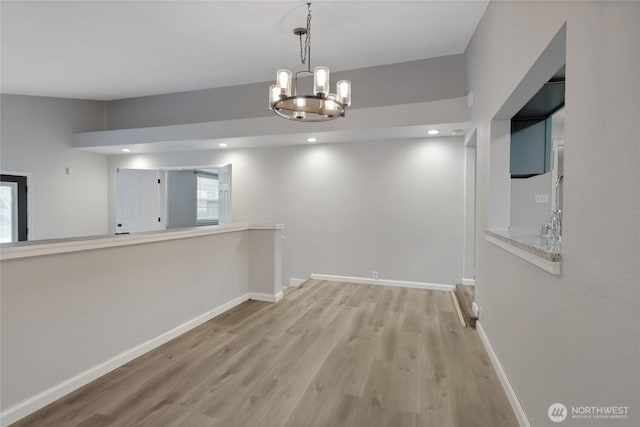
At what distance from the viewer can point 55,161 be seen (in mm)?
5566

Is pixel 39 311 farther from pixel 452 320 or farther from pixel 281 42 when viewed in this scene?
pixel 452 320

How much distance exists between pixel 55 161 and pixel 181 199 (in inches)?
123

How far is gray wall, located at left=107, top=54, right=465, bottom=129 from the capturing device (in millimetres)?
4199

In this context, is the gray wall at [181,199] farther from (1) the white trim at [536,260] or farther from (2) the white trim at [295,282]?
(1) the white trim at [536,260]

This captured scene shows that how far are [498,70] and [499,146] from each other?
63 centimetres

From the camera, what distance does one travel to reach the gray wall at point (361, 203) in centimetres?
475

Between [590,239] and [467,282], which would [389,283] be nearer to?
[467,282]

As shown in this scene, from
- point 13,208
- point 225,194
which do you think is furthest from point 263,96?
point 13,208

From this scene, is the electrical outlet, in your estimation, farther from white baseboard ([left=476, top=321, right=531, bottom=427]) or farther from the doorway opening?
the doorway opening

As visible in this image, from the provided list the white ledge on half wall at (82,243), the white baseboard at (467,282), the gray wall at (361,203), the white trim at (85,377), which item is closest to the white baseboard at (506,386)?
the white baseboard at (467,282)

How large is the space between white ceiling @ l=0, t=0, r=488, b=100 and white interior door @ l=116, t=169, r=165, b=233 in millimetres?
1914

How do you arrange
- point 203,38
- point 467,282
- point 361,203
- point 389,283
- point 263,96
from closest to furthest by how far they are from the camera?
point 203,38 → point 467,282 → point 263,96 → point 389,283 → point 361,203

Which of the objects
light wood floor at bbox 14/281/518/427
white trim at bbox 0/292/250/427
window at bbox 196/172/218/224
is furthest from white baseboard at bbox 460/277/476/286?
window at bbox 196/172/218/224

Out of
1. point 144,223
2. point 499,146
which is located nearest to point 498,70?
point 499,146
